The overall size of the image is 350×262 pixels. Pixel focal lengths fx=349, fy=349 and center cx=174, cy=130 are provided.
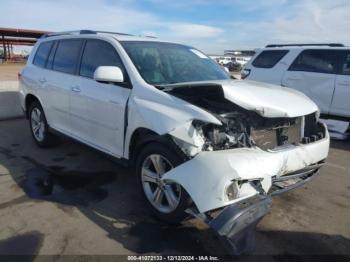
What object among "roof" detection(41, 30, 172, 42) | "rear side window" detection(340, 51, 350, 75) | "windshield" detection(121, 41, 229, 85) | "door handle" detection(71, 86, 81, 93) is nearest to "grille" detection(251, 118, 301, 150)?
"windshield" detection(121, 41, 229, 85)

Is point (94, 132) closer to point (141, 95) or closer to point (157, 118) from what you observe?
point (141, 95)

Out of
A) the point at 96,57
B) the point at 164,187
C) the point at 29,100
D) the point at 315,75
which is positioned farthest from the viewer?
the point at 315,75

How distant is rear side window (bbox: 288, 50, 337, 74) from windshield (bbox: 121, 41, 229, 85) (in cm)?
385

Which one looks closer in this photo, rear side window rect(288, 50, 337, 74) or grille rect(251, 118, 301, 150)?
grille rect(251, 118, 301, 150)

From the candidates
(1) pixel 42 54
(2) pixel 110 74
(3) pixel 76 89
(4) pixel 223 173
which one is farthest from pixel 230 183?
(1) pixel 42 54

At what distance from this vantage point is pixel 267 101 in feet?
11.0

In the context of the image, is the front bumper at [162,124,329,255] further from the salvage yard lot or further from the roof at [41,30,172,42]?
the roof at [41,30,172,42]

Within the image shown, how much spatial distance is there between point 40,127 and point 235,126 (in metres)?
3.98

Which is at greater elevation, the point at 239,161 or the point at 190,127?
the point at 190,127

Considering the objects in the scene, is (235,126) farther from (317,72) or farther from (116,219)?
(317,72)

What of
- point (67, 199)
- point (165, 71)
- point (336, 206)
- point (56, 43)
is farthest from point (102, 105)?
point (336, 206)

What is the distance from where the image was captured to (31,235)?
3279mm

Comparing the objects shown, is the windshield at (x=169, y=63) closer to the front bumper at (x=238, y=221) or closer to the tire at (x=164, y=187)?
the tire at (x=164, y=187)

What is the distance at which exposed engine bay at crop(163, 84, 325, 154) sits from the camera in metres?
3.13
